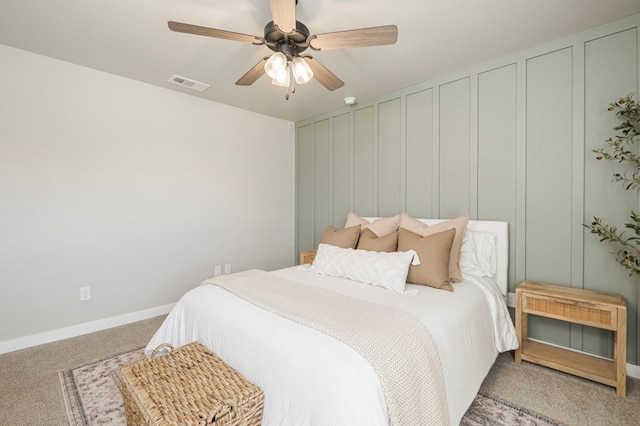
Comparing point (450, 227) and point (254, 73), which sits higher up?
point (254, 73)

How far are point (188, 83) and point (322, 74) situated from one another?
1.75 metres

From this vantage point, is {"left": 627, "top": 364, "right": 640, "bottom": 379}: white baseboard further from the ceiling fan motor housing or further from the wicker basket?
the ceiling fan motor housing

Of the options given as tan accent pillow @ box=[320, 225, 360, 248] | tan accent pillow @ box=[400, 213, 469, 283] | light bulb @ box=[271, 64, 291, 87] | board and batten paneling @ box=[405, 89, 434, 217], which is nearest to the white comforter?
tan accent pillow @ box=[400, 213, 469, 283]

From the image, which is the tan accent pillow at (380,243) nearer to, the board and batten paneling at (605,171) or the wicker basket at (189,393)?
the board and batten paneling at (605,171)

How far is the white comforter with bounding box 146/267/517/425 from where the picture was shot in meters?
1.09

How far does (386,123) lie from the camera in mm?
3371

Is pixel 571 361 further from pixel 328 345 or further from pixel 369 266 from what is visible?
pixel 328 345

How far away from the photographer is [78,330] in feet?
9.05

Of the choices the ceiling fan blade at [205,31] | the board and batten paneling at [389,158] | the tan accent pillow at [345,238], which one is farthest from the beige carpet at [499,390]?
the ceiling fan blade at [205,31]

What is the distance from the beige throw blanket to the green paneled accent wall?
65.0 inches

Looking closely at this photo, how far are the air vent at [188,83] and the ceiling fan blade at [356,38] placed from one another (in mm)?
1821

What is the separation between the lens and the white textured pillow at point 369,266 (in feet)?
6.91

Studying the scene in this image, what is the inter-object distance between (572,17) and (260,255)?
3.85 m

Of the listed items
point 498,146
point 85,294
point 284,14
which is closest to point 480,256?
point 498,146
